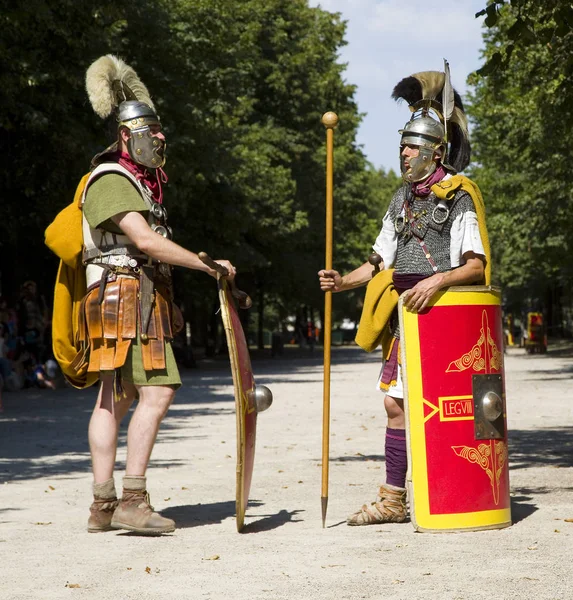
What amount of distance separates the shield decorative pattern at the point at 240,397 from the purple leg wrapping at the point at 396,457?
28.7 inches

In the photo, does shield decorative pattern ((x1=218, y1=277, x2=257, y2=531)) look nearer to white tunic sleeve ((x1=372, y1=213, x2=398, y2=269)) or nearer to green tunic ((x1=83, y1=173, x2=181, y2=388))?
green tunic ((x1=83, y1=173, x2=181, y2=388))

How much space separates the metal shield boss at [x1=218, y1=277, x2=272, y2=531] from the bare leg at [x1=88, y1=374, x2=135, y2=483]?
636 millimetres

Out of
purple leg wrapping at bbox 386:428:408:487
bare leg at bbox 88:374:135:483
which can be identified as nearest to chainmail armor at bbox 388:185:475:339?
purple leg wrapping at bbox 386:428:408:487

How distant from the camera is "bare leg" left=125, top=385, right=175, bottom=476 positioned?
6.47 meters

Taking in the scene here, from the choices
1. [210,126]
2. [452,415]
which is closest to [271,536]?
[452,415]

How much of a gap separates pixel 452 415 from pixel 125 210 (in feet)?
6.18

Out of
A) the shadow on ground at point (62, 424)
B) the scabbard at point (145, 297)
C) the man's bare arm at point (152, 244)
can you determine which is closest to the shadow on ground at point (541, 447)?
the shadow on ground at point (62, 424)

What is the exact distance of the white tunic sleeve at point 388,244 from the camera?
675 centimetres

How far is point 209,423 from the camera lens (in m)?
14.6

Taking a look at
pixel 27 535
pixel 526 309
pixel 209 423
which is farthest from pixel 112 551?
pixel 526 309

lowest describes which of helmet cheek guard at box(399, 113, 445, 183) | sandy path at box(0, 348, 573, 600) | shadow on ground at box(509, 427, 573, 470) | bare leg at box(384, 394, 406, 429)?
sandy path at box(0, 348, 573, 600)

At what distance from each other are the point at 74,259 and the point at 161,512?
1.56m

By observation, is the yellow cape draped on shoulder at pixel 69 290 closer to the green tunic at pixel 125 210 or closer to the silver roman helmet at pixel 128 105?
the green tunic at pixel 125 210

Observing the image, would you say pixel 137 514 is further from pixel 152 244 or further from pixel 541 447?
pixel 541 447
